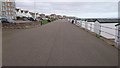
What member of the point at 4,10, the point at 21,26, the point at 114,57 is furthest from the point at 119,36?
the point at 4,10

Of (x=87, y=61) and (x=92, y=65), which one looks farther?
(x=87, y=61)

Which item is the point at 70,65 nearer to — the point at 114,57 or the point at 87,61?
the point at 87,61

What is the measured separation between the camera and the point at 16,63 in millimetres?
7445

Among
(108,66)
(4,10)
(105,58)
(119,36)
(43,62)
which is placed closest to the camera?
(108,66)

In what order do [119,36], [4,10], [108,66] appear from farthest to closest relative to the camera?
[4,10] → [119,36] → [108,66]

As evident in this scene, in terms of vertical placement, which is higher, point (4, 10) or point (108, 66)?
point (4, 10)

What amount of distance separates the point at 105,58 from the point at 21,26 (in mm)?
27632

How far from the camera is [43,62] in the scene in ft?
25.0

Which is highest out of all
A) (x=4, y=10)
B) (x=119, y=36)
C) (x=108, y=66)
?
(x=4, y=10)

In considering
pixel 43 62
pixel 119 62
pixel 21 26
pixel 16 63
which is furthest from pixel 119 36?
pixel 21 26

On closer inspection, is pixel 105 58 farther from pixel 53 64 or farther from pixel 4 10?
pixel 4 10

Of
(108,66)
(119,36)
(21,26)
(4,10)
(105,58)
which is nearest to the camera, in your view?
(108,66)

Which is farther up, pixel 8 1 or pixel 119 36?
pixel 8 1

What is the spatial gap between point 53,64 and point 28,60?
1.20 metres
